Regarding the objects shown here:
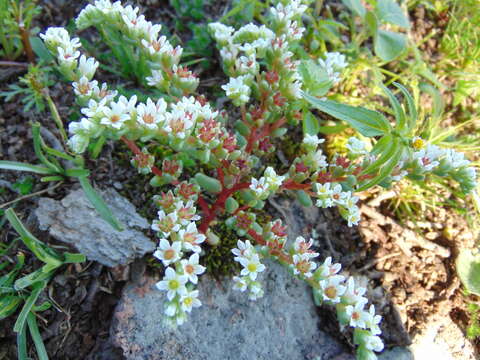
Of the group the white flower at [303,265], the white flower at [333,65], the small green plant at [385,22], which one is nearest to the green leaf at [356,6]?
the small green plant at [385,22]

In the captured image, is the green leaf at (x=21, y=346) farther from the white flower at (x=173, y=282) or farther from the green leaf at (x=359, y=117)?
the green leaf at (x=359, y=117)

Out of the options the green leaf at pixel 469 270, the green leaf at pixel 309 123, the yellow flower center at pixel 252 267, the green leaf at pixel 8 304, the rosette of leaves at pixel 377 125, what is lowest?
the green leaf at pixel 469 270

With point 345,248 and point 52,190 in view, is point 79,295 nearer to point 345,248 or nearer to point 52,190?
point 52,190

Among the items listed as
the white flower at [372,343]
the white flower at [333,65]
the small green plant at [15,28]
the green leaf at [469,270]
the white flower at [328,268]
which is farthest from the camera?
the small green plant at [15,28]

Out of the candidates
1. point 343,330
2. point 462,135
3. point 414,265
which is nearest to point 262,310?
point 343,330

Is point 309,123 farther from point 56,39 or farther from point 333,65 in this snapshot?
point 56,39

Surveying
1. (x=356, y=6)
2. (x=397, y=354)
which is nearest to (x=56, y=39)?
(x=356, y=6)
